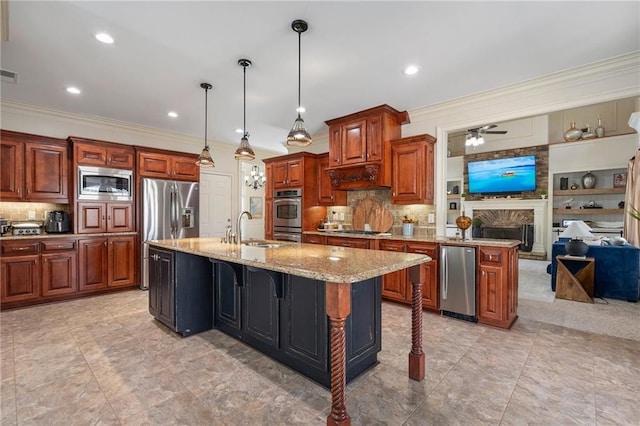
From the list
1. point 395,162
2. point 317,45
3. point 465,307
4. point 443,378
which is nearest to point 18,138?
point 317,45

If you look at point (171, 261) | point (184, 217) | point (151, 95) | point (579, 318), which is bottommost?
point (579, 318)

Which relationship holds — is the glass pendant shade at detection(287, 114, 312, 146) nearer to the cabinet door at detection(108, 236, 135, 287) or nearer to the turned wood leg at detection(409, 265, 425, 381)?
the turned wood leg at detection(409, 265, 425, 381)

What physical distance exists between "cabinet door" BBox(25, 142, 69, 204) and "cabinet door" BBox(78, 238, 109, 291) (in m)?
0.70

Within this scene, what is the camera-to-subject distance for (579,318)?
340 cm

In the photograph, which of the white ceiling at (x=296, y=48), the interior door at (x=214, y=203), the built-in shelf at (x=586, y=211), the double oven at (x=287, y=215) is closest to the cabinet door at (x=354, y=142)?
the white ceiling at (x=296, y=48)

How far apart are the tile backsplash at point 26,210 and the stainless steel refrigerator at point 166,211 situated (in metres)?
1.12

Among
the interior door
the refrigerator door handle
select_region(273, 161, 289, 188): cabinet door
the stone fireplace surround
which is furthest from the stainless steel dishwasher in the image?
the stone fireplace surround

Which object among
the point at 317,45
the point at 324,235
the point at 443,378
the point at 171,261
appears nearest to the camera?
the point at 443,378

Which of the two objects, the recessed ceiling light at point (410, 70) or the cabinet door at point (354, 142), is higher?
the recessed ceiling light at point (410, 70)

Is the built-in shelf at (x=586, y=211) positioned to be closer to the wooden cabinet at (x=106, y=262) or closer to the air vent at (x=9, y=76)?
the wooden cabinet at (x=106, y=262)

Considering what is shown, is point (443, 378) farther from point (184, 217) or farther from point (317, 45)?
point (184, 217)

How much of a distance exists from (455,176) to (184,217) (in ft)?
26.3

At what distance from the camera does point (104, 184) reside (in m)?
4.46

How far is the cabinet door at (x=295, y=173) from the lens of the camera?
16.9ft
